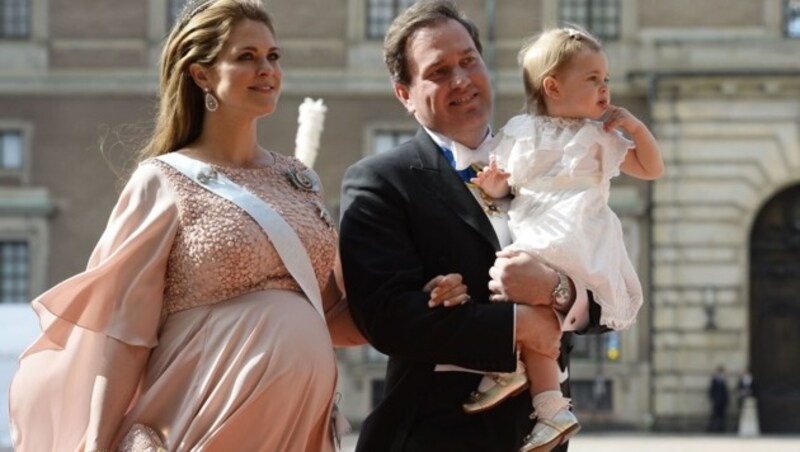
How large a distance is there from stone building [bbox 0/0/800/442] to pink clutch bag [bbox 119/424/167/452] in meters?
27.3

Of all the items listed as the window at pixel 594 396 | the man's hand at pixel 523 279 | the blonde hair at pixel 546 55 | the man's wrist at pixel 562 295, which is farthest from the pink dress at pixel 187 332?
the window at pixel 594 396

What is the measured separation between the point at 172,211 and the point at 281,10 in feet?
94.4

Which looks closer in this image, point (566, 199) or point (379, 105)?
point (566, 199)

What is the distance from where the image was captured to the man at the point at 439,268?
5.09 metres

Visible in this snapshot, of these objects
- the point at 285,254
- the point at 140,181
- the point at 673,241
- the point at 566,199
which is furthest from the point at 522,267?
the point at 673,241

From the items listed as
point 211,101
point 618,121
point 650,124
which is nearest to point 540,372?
point 618,121

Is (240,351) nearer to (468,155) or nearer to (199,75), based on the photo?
(199,75)

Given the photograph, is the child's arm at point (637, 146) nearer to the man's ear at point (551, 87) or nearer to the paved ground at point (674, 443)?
the man's ear at point (551, 87)

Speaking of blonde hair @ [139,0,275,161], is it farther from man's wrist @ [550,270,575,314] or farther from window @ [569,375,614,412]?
window @ [569,375,614,412]

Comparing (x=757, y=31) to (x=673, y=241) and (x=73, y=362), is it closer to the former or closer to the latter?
(x=673, y=241)

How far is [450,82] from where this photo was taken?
5.32 m

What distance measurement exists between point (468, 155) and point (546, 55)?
35 centimetres

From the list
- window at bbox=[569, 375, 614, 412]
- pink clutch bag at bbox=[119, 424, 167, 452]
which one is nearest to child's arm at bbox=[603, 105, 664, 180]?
pink clutch bag at bbox=[119, 424, 167, 452]

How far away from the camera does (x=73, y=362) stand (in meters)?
5.13
